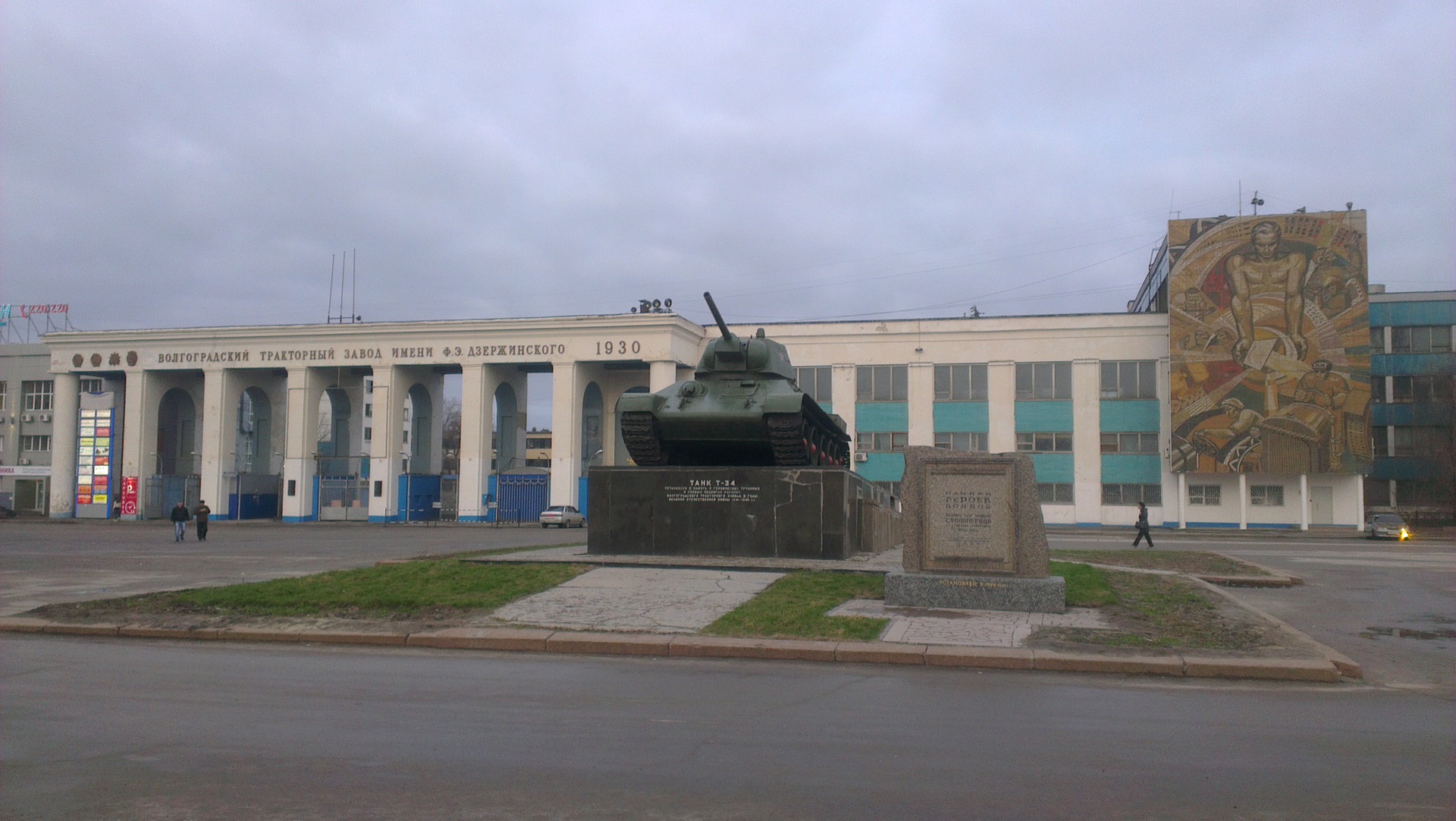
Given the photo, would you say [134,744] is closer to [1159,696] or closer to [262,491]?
[1159,696]

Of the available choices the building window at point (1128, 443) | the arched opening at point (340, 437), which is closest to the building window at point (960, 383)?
the building window at point (1128, 443)

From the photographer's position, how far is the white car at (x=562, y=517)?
4375 centimetres

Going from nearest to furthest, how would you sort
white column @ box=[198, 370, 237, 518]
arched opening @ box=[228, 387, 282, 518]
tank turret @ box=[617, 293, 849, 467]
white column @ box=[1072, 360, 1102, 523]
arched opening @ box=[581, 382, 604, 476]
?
tank turret @ box=[617, 293, 849, 467] → white column @ box=[1072, 360, 1102, 523] → white column @ box=[198, 370, 237, 518] → arched opening @ box=[228, 387, 282, 518] → arched opening @ box=[581, 382, 604, 476]

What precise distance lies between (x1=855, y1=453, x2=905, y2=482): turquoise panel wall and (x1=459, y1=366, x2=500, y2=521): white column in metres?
17.4

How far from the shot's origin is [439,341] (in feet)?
163

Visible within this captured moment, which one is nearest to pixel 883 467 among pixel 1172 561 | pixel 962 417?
pixel 962 417

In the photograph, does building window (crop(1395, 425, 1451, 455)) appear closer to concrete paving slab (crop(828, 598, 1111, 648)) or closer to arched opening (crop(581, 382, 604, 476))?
arched opening (crop(581, 382, 604, 476))

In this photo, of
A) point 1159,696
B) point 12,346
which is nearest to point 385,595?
point 1159,696

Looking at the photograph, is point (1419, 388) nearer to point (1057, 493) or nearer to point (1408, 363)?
point (1408, 363)

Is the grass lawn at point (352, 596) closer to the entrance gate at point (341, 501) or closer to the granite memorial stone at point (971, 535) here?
the granite memorial stone at point (971, 535)

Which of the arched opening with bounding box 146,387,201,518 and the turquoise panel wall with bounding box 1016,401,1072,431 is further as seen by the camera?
the arched opening with bounding box 146,387,201,518

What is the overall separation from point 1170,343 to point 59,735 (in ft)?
146

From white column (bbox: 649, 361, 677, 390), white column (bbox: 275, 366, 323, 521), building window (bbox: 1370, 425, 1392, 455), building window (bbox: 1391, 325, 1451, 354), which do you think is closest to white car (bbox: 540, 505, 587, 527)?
white column (bbox: 649, 361, 677, 390)

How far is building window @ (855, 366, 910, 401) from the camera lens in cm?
4797
